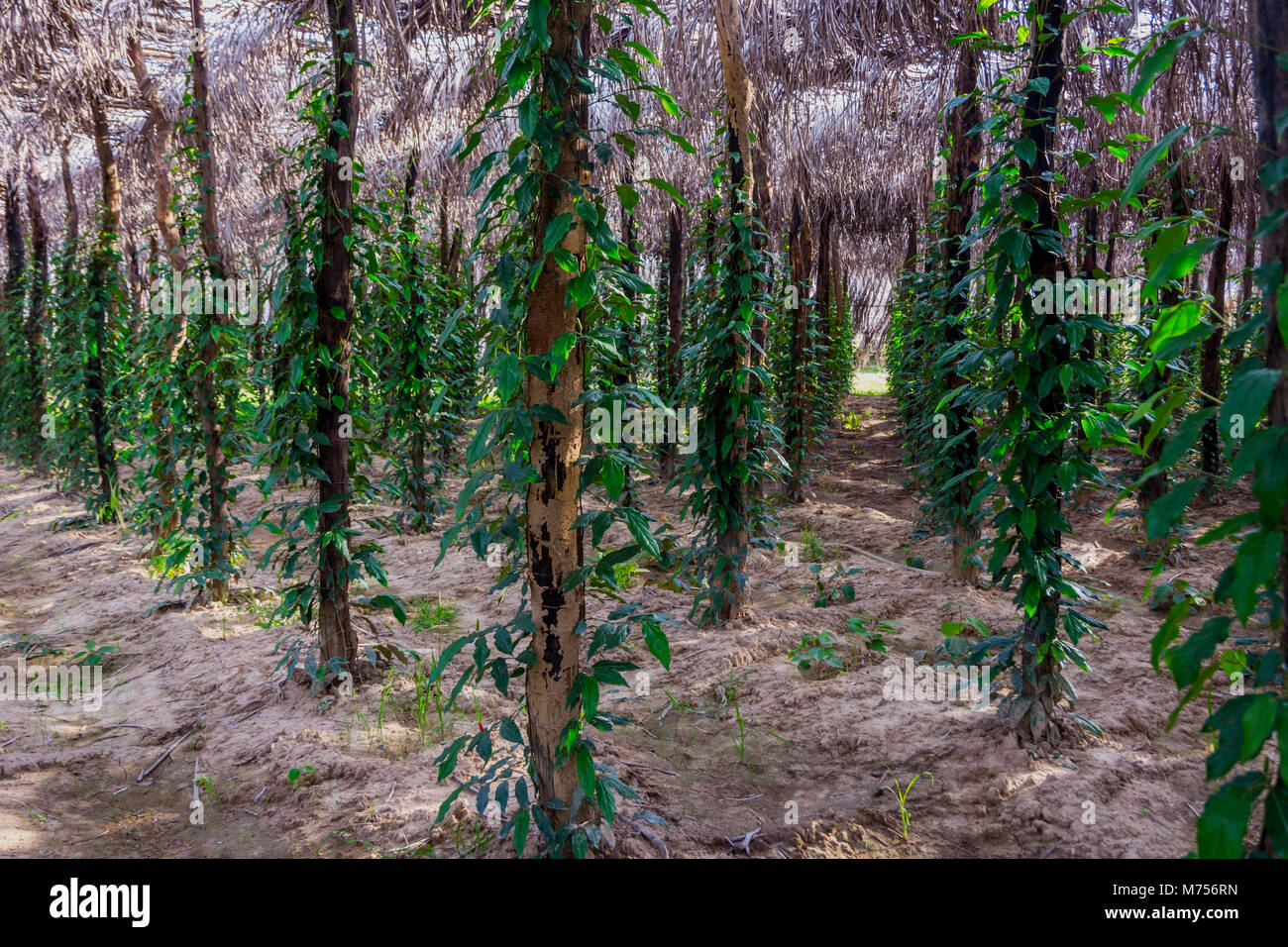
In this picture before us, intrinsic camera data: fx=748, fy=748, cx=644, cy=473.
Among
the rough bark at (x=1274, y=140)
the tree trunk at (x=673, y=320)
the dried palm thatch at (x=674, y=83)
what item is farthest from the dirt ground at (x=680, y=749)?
the tree trunk at (x=673, y=320)

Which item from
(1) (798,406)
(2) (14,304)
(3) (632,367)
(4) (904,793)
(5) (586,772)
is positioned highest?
(2) (14,304)

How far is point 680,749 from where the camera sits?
298 cm

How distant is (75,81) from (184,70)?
107cm

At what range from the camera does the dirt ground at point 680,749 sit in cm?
231

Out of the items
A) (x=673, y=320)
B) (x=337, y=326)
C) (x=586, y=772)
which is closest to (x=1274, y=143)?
(x=586, y=772)

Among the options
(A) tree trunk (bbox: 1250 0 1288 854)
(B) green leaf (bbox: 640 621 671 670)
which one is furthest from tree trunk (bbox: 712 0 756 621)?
(A) tree trunk (bbox: 1250 0 1288 854)

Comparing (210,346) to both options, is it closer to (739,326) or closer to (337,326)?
(337,326)

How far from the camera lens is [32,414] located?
327 inches

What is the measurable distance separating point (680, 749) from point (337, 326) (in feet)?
7.35

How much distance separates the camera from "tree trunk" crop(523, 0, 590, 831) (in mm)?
1787

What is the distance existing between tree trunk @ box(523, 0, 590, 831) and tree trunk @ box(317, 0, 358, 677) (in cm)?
154

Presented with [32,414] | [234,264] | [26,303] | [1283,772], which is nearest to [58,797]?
[1283,772]

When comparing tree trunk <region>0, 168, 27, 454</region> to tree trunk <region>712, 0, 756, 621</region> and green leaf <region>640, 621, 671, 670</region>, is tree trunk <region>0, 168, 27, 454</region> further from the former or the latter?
green leaf <region>640, 621, 671, 670</region>

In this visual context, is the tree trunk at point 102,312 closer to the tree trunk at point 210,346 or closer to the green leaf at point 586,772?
the tree trunk at point 210,346
